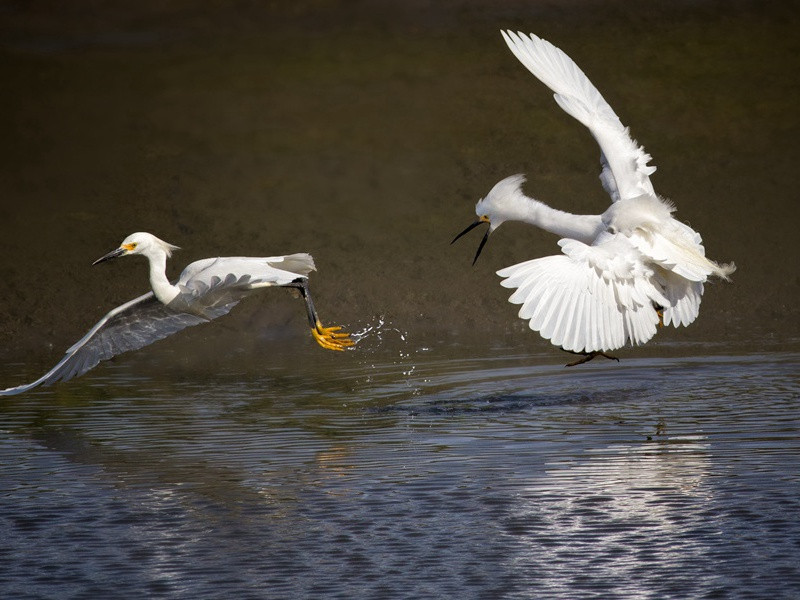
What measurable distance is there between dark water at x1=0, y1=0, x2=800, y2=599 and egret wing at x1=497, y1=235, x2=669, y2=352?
569 mm

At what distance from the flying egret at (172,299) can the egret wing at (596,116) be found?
209 cm

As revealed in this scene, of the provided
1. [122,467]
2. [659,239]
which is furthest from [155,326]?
[659,239]

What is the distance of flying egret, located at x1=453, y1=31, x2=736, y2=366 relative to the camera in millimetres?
7805

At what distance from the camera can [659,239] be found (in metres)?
8.90

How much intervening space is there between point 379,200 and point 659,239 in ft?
21.4

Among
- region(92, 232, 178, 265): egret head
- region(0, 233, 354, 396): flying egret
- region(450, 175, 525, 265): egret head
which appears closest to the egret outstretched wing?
region(0, 233, 354, 396): flying egret

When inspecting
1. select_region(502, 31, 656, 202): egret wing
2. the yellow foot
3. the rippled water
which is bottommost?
the rippled water

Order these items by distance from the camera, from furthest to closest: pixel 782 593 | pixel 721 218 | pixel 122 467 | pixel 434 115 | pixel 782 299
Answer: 1. pixel 434 115
2. pixel 721 218
3. pixel 782 299
4. pixel 122 467
5. pixel 782 593

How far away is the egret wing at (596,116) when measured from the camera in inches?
395

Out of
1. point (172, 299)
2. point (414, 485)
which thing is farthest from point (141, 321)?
point (414, 485)

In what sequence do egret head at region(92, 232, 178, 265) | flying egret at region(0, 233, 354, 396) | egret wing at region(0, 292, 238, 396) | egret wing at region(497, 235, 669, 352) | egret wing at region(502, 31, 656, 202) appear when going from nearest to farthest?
egret wing at region(497, 235, 669, 352), flying egret at region(0, 233, 354, 396), egret wing at region(0, 292, 238, 396), egret head at region(92, 232, 178, 265), egret wing at region(502, 31, 656, 202)

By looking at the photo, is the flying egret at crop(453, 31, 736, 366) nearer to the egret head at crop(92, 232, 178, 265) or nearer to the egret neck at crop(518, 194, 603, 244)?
the egret neck at crop(518, 194, 603, 244)

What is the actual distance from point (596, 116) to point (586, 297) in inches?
106

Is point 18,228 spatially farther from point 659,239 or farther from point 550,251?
point 659,239
